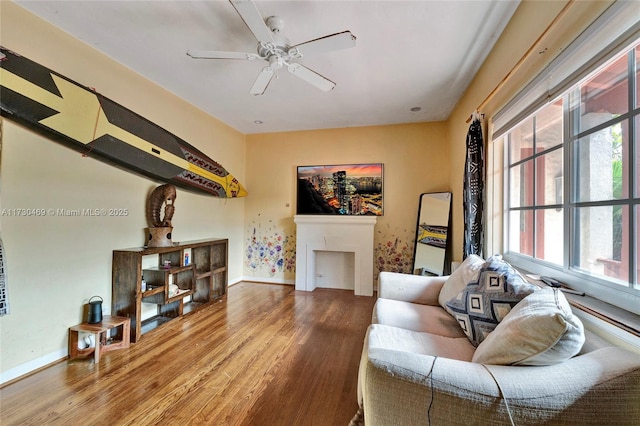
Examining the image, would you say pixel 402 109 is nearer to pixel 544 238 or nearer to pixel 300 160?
pixel 300 160

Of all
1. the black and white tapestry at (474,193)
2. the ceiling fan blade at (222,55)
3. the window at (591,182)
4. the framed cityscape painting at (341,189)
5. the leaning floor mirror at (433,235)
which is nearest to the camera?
the window at (591,182)

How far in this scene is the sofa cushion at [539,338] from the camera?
33.1 inches

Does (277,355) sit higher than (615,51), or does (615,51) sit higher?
(615,51)

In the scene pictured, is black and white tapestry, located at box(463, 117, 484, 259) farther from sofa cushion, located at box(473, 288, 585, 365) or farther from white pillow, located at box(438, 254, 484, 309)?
sofa cushion, located at box(473, 288, 585, 365)

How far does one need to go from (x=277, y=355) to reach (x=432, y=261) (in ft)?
7.82

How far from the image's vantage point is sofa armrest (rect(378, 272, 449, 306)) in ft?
6.66

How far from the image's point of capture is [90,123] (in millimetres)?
2078

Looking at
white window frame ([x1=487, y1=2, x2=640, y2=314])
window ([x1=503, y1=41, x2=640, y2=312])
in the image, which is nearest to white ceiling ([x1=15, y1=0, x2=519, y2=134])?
white window frame ([x1=487, y1=2, x2=640, y2=314])

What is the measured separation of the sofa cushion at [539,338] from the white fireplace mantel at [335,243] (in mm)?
2719

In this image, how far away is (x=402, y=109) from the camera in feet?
11.0

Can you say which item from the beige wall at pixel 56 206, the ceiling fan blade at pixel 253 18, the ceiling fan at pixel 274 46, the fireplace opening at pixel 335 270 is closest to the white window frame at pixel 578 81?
the ceiling fan at pixel 274 46

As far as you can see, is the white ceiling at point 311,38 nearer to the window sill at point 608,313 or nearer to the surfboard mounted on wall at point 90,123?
the surfboard mounted on wall at point 90,123

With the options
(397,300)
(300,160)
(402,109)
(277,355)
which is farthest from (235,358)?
(402,109)

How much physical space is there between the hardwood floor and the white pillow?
2.72 feet
